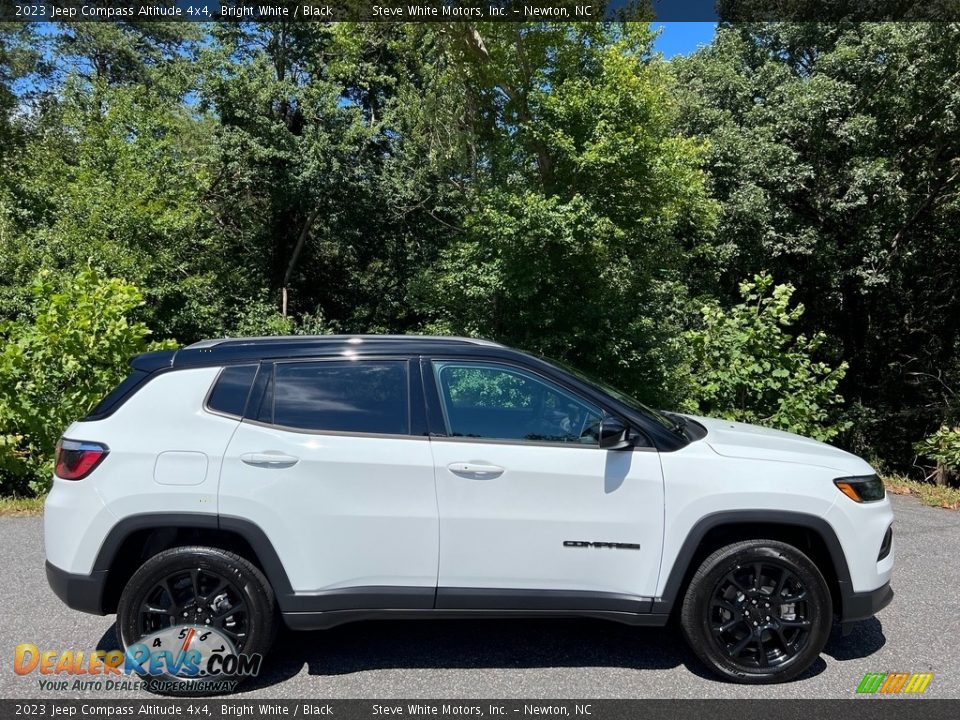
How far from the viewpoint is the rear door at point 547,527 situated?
354cm

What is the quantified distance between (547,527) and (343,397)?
1.19m

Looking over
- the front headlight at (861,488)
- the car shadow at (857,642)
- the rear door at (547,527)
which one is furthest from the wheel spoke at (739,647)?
the front headlight at (861,488)

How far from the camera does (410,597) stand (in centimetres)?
355

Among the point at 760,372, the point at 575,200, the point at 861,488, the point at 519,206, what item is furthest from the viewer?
the point at 519,206

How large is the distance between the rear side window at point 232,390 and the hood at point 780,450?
2.35 meters

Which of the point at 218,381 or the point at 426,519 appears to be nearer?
the point at 426,519

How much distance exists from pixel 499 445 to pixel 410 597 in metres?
0.84

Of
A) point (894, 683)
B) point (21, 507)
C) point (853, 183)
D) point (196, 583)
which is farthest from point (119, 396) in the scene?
point (853, 183)

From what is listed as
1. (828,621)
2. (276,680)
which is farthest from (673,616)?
(276,680)

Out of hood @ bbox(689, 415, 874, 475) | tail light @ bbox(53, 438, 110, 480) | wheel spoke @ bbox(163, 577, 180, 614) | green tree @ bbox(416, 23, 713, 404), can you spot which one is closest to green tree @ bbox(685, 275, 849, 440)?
green tree @ bbox(416, 23, 713, 404)

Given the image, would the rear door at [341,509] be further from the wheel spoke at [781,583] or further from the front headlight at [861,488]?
the front headlight at [861,488]

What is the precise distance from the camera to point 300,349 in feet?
12.4

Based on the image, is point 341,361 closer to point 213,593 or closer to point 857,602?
point 213,593

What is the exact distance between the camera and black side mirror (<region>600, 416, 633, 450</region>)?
11.6 ft
